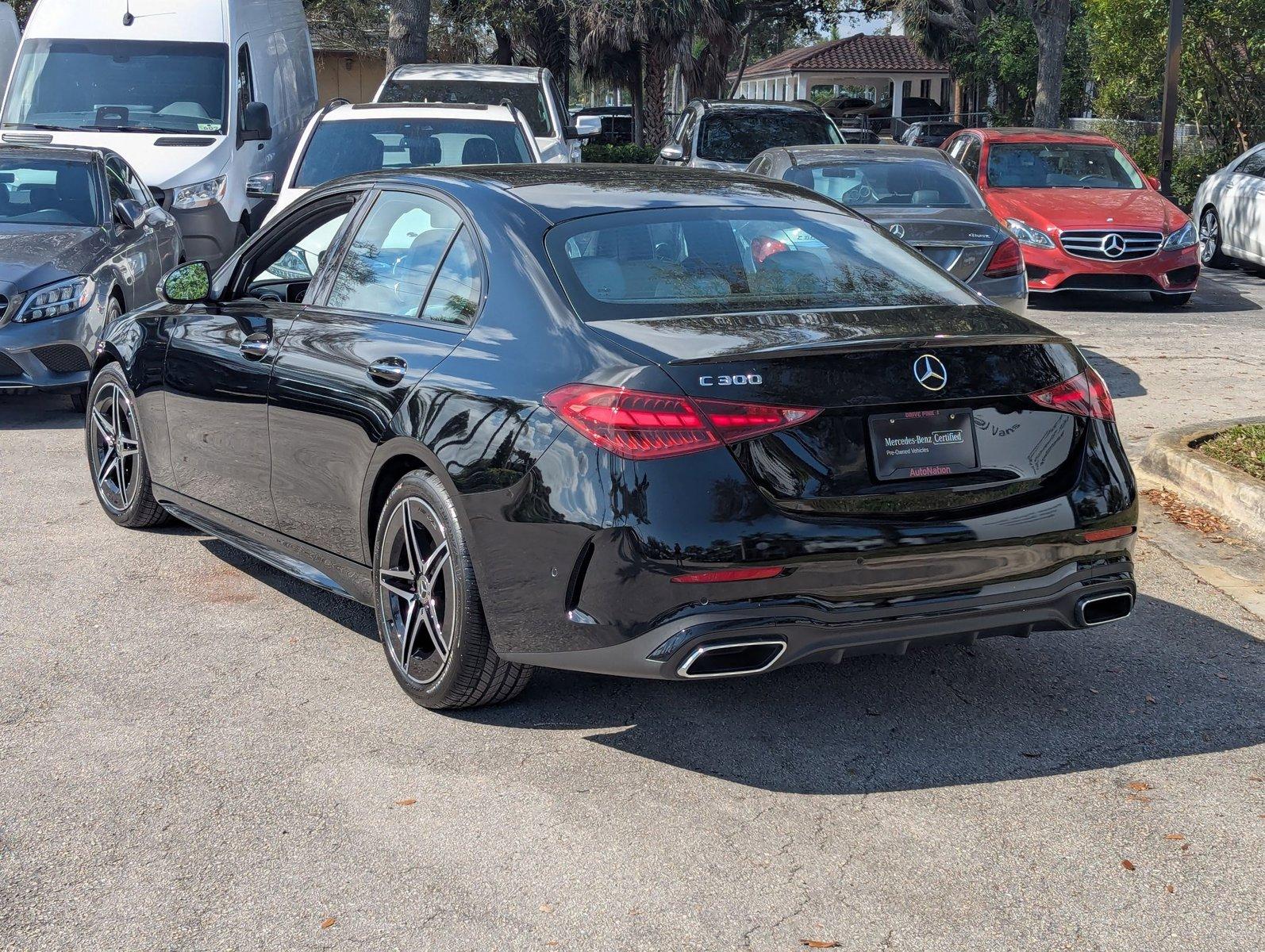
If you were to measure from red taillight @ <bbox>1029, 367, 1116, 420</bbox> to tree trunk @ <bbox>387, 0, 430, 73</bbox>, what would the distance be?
20737mm

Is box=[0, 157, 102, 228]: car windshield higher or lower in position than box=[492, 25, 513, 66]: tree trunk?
lower

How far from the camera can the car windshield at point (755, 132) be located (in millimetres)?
16797

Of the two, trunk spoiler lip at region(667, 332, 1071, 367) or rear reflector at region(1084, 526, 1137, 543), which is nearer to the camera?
trunk spoiler lip at region(667, 332, 1071, 367)

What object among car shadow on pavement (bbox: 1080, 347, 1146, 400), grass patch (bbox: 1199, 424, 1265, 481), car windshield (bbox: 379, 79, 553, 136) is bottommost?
car shadow on pavement (bbox: 1080, 347, 1146, 400)

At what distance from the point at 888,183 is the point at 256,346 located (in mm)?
6972

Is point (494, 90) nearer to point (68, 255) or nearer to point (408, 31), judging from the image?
point (68, 255)

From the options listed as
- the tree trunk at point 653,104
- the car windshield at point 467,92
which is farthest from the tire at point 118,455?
the tree trunk at point 653,104

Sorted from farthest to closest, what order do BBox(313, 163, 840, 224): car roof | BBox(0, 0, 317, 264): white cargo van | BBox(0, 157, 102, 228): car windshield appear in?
BBox(0, 0, 317, 264): white cargo van → BBox(0, 157, 102, 228): car windshield → BBox(313, 163, 840, 224): car roof

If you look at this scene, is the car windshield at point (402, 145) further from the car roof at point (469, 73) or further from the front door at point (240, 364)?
the front door at point (240, 364)

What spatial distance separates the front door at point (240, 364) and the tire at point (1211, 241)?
47.6 feet

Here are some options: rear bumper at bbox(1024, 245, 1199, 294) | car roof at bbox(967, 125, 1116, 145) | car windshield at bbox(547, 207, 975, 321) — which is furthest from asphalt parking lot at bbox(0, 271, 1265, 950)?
car roof at bbox(967, 125, 1116, 145)

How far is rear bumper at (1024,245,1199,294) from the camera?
46.7 ft

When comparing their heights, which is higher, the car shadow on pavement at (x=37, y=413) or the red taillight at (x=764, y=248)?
the red taillight at (x=764, y=248)

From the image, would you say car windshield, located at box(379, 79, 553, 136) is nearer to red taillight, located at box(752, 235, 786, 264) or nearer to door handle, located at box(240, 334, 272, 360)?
door handle, located at box(240, 334, 272, 360)
